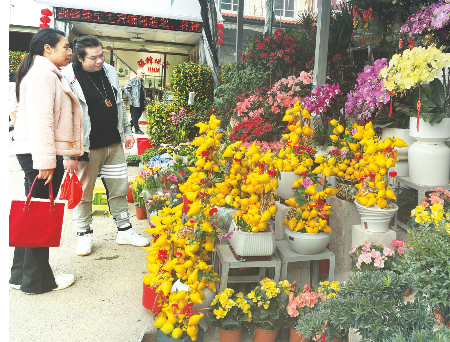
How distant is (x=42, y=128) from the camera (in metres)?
2.35

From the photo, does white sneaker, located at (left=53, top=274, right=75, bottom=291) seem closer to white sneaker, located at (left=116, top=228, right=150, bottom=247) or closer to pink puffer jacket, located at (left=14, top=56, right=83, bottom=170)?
white sneaker, located at (left=116, top=228, right=150, bottom=247)

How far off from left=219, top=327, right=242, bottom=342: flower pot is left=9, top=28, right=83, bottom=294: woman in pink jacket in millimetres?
1359

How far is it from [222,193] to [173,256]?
1.55ft

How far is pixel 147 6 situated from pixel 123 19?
12.0ft

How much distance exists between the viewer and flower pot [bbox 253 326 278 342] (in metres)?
2.05

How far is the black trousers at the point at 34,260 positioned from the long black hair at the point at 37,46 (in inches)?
19.0

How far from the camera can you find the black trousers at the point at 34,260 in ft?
8.05

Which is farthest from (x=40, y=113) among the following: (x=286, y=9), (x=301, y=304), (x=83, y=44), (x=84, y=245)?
(x=286, y=9)

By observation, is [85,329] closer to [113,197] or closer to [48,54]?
[113,197]

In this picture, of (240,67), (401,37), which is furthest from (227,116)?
Answer: (401,37)

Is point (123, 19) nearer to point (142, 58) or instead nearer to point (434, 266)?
point (142, 58)

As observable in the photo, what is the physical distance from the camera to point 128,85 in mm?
9109

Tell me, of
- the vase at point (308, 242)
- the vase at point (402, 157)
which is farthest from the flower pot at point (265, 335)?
the vase at point (402, 157)

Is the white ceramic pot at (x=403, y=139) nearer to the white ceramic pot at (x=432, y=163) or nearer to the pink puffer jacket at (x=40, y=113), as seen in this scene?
the white ceramic pot at (x=432, y=163)
